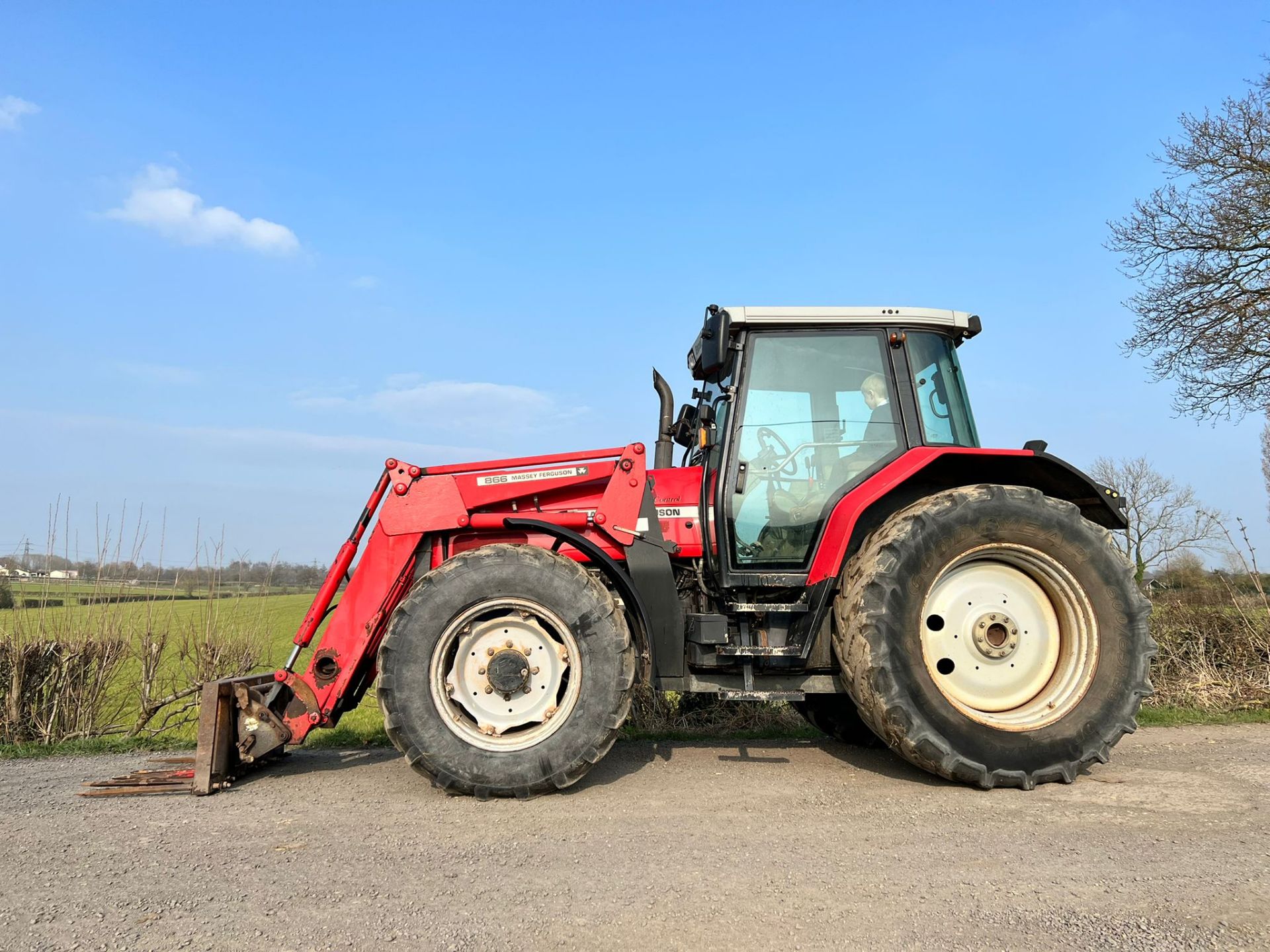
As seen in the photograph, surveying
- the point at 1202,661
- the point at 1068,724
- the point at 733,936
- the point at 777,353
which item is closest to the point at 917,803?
the point at 1068,724

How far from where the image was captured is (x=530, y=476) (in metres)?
4.98

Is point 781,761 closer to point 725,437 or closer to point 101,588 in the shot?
point 725,437

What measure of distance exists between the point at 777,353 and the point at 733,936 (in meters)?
3.31

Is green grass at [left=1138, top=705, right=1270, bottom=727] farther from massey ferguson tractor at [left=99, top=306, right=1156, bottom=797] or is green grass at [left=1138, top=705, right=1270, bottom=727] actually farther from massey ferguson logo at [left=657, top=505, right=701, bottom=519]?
massey ferguson logo at [left=657, top=505, right=701, bottom=519]

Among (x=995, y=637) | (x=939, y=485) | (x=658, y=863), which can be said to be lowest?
(x=658, y=863)

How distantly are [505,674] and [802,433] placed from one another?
A: 214cm

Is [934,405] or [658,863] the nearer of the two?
[658,863]

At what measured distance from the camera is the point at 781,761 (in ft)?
16.7

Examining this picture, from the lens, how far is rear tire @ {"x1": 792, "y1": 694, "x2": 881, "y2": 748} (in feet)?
17.9

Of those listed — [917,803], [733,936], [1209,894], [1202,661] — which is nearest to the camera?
[733,936]

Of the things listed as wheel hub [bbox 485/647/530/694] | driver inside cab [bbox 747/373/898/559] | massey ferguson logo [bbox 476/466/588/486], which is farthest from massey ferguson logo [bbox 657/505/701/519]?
wheel hub [bbox 485/647/530/694]

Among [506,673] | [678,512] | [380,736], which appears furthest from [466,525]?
[380,736]

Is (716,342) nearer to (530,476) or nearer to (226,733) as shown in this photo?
(530,476)

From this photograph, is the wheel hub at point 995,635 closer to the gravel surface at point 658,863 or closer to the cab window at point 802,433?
the gravel surface at point 658,863
